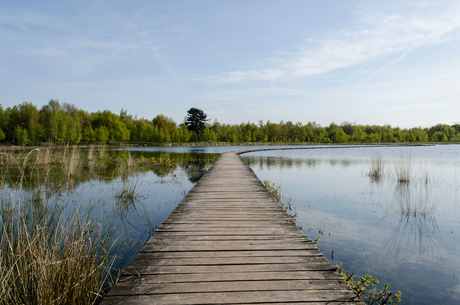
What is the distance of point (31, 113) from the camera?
38250 mm

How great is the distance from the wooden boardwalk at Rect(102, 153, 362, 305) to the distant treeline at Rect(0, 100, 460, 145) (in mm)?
34620

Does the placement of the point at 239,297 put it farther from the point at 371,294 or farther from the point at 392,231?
the point at 392,231

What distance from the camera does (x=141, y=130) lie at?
167 ft

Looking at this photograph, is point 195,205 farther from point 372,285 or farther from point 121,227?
point 372,285

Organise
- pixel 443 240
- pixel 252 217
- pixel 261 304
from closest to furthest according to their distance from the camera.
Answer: pixel 261 304, pixel 252 217, pixel 443 240

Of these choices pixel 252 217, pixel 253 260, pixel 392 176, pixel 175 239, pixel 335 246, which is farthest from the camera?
pixel 392 176

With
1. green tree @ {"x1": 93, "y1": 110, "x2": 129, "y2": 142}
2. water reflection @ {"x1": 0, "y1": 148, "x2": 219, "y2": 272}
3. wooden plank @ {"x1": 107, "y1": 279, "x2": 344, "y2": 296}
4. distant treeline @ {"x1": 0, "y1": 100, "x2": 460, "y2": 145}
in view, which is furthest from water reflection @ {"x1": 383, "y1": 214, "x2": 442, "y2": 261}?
green tree @ {"x1": 93, "y1": 110, "x2": 129, "y2": 142}

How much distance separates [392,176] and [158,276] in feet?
39.6

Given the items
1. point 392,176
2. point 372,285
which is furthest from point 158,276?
point 392,176

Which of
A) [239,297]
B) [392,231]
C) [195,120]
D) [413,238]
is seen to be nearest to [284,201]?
[392,231]

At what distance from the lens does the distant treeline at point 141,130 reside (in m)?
36.7

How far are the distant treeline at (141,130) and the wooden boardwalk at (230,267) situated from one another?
34.6 m

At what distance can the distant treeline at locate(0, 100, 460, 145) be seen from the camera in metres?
36.7

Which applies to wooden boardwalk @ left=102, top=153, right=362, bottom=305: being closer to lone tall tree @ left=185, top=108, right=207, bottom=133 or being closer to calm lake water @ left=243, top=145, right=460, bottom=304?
calm lake water @ left=243, top=145, right=460, bottom=304
